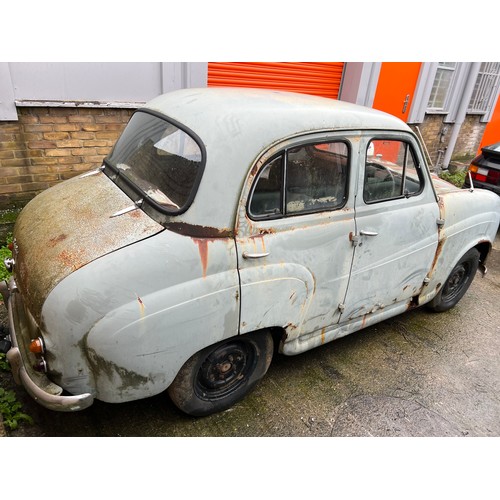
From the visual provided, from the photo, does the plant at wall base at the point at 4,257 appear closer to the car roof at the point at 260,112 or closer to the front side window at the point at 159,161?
the front side window at the point at 159,161

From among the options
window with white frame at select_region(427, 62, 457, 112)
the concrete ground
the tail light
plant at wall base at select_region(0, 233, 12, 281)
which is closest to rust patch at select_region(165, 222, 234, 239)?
the tail light

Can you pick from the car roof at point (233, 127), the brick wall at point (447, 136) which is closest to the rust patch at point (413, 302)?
the car roof at point (233, 127)

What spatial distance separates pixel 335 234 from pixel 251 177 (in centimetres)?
73

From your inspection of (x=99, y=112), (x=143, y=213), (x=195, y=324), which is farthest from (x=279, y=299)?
(x=99, y=112)

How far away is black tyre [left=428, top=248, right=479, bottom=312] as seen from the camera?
3.78 meters

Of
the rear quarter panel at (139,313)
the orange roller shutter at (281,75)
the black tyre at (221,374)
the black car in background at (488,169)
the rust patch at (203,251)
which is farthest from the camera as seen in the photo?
the black car in background at (488,169)

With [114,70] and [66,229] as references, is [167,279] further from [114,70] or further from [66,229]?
[114,70]

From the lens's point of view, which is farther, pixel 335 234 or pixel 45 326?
pixel 335 234

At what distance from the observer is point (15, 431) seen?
2.34 meters

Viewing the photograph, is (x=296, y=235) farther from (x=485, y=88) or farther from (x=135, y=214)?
(x=485, y=88)

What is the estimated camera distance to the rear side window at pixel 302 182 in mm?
2271

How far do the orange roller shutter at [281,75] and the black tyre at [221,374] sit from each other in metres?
4.16

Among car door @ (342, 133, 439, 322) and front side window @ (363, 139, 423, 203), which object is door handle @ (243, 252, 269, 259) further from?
front side window @ (363, 139, 423, 203)

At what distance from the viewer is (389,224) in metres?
2.81
